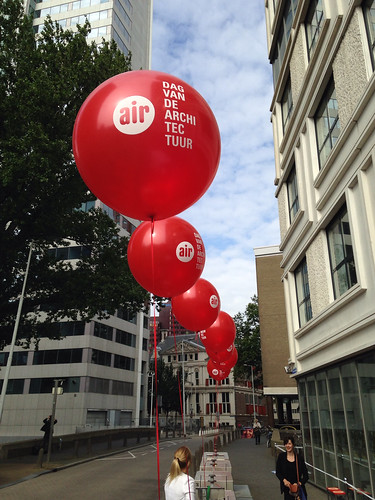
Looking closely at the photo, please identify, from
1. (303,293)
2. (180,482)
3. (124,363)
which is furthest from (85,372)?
(180,482)

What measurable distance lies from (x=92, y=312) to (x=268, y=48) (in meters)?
14.6

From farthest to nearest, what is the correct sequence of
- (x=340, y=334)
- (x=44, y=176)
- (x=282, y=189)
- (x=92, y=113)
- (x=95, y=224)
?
1. (x=95, y=224)
2. (x=282, y=189)
3. (x=44, y=176)
4. (x=340, y=334)
5. (x=92, y=113)

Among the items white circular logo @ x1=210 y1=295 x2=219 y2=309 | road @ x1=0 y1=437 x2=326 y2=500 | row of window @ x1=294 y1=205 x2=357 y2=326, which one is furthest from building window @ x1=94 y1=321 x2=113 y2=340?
white circular logo @ x1=210 y1=295 x2=219 y2=309

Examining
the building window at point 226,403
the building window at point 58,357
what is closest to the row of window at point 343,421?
the building window at point 58,357

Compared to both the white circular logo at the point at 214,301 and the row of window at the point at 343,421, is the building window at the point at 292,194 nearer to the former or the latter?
the row of window at the point at 343,421

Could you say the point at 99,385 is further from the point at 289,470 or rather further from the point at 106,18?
the point at 106,18

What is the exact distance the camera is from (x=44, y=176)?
569 inches

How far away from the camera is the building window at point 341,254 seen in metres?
9.26

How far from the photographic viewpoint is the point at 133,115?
147 inches

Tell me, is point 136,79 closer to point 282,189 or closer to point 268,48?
point 282,189

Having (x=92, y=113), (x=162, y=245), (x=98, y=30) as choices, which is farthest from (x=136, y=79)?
(x=98, y=30)

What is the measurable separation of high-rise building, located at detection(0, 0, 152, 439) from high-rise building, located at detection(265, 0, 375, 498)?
27869 millimetres

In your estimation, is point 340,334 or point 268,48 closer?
point 340,334

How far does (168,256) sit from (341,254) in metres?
5.95
